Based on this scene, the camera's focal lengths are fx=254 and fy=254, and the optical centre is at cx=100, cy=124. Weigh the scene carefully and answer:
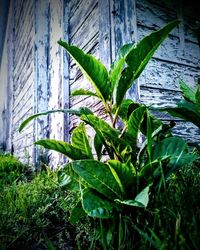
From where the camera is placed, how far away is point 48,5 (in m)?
3.57

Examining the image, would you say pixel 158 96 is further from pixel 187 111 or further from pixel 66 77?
pixel 66 77

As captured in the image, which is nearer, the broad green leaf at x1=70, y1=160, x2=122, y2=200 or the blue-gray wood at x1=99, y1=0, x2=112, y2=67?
the broad green leaf at x1=70, y1=160, x2=122, y2=200

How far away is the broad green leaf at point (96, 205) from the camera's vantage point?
895 mm

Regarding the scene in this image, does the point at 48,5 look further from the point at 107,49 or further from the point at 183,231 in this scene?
the point at 183,231

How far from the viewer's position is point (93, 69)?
1.11m

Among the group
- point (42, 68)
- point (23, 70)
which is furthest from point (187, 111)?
point (23, 70)

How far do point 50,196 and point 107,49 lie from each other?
1136mm

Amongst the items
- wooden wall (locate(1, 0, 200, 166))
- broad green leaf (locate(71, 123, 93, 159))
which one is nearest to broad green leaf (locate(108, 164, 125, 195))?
broad green leaf (locate(71, 123, 93, 159))

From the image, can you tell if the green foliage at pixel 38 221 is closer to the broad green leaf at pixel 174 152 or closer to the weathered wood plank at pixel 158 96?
the broad green leaf at pixel 174 152

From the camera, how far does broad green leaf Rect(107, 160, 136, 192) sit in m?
0.92

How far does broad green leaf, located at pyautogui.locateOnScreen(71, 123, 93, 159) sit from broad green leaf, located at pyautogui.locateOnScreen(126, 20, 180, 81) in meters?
0.33

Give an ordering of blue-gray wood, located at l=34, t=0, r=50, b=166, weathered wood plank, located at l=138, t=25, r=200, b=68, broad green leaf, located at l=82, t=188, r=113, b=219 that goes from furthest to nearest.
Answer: blue-gray wood, located at l=34, t=0, r=50, b=166 → weathered wood plank, located at l=138, t=25, r=200, b=68 → broad green leaf, located at l=82, t=188, r=113, b=219

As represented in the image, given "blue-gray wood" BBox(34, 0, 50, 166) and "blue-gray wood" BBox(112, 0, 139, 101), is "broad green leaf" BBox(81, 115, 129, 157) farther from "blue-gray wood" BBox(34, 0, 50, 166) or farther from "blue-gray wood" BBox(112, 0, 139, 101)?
"blue-gray wood" BBox(34, 0, 50, 166)

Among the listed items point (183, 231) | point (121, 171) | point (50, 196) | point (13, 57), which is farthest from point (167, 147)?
point (13, 57)
